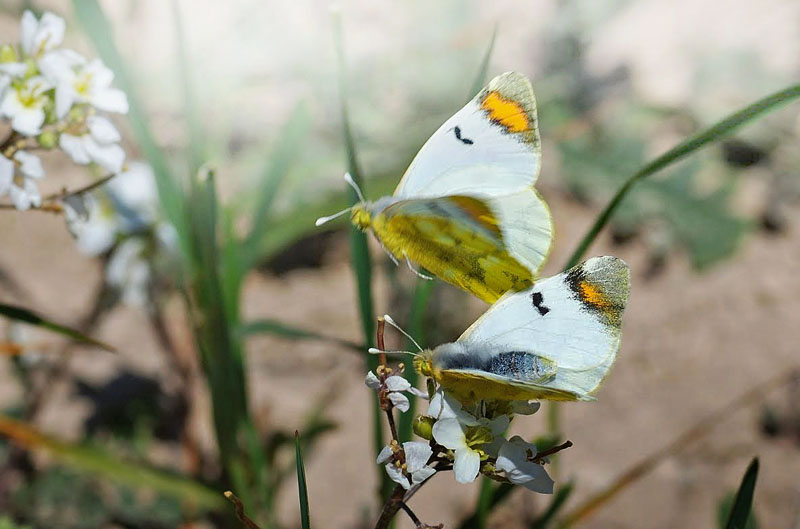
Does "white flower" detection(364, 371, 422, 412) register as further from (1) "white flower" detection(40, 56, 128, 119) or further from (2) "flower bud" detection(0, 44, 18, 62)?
(2) "flower bud" detection(0, 44, 18, 62)

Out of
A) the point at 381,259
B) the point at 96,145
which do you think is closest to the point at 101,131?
the point at 96,145

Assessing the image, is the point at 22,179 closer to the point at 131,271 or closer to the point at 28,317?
the point at 28,317

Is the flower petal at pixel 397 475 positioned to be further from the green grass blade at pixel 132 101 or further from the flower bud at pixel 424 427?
the green grass blade at pixel 132 101

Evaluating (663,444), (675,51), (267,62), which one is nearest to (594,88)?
(675,51)

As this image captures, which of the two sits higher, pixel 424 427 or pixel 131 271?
pixel 131 271

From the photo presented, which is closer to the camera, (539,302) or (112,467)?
(539,302)
